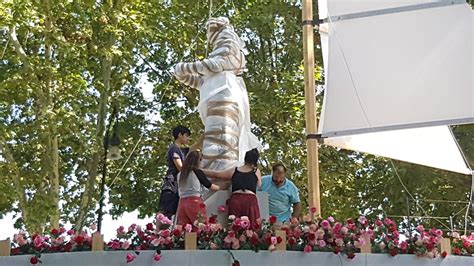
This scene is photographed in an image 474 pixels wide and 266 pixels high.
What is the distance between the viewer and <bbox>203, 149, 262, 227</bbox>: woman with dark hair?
8.77 meters

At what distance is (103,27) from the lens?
1869cm

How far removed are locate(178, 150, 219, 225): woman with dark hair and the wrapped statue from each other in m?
0.75

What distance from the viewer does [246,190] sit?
29.0 feet

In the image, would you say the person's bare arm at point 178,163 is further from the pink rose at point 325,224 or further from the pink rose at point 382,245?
the pink rose at point 382,245

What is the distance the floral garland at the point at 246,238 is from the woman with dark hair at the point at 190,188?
0.62 m

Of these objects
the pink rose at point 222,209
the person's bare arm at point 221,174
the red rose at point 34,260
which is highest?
the person's bare arm at point 221,174

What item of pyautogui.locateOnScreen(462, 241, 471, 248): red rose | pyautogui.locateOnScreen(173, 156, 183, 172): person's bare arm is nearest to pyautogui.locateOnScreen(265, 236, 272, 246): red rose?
pyautogui.locateOnScreen(173, 156, 183, 172): person's bare arm

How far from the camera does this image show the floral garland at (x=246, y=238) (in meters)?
7.59

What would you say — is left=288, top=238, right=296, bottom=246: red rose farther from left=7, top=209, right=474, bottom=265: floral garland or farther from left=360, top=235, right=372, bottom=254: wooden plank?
left=360, top=235, right=372, bottom=254: wooden plank

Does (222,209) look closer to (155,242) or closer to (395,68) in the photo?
(155,242)

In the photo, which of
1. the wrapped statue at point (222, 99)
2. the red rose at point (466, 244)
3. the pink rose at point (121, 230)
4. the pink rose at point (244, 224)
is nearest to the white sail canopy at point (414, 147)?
the wrapped statue at point (222, 99)

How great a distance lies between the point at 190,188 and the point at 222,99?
1413 mm

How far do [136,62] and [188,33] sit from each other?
1350 mm

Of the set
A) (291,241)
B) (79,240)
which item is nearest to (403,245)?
(291,241)
